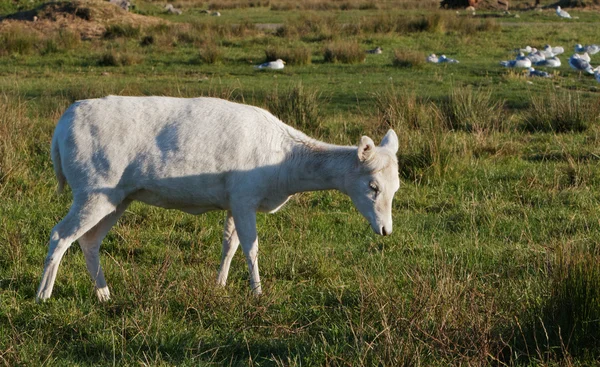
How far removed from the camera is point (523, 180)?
355 inches

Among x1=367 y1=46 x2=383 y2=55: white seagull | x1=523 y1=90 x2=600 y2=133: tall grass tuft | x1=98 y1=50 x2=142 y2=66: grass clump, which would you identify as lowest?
x1=367 y1=46 x2=383 y2=55: white seagull

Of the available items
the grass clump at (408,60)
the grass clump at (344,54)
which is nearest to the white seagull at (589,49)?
the grass clump at (408,60)

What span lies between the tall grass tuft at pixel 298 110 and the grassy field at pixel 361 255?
3 cm

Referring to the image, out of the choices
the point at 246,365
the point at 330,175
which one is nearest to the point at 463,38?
the point at 330,175

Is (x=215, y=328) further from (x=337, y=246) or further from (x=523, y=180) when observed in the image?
(x=523, y=180)

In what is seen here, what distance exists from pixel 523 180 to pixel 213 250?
3876 millimetres

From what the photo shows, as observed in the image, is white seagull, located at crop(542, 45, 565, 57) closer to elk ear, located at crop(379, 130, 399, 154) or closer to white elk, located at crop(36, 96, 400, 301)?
elk ear, located at crop(379, 130, 399, 154)

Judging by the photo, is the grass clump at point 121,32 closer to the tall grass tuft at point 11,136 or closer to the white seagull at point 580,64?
the white seagull at point 580,64

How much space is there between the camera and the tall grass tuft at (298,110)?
38.0 ft

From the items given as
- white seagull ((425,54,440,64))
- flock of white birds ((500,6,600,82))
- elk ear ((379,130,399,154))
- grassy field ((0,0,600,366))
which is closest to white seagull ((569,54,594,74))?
flock of white birds ((500,6,600,82))

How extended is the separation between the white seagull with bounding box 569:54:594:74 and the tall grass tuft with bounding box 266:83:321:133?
8.32 m

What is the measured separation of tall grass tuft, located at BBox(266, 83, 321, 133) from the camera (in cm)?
1159

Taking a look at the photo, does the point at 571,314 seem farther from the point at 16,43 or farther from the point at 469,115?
the point at 16,43

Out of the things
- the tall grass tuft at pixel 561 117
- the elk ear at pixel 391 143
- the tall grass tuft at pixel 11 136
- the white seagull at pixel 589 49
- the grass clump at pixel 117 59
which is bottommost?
the white seagull at pixel 589 49
